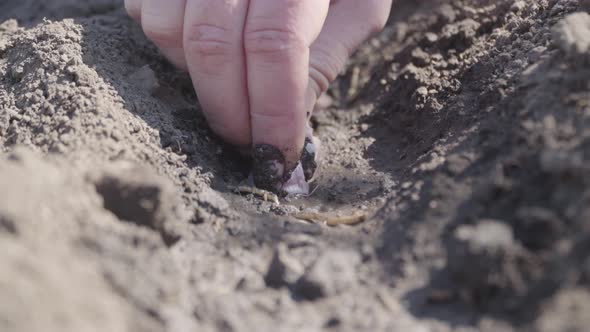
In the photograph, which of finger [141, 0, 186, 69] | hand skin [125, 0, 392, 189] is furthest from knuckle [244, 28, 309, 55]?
finger [141, 0, 186, 69]

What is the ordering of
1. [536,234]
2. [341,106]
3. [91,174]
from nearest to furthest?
1. [536,234]
2. [91,174]
3. [341,106]

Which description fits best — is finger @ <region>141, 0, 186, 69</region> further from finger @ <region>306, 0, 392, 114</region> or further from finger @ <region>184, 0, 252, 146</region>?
finger @ <region>306, 0, 392, 114</region>

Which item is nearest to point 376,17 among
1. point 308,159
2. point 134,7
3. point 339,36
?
point 339,36

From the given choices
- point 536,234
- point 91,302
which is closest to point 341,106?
point 536,234

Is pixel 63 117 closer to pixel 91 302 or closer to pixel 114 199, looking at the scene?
pixel 114 199

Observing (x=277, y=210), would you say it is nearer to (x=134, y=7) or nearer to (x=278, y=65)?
(x=278, y=65)

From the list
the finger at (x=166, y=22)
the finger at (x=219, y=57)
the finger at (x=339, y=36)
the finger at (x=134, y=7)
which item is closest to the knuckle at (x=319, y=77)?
the finger at (x=339, y=36)
